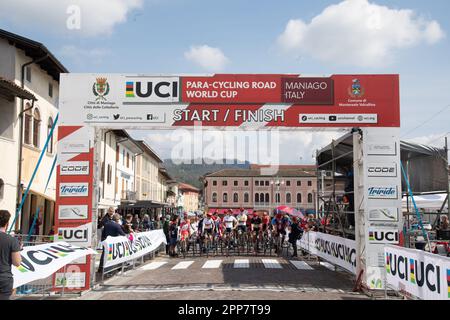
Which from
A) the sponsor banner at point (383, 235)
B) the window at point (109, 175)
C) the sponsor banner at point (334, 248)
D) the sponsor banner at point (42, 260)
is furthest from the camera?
the window at point (109, 175)

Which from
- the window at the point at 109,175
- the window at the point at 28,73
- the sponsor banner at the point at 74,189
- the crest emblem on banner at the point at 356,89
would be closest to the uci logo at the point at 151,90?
the sponsor banner at the point at 74,189

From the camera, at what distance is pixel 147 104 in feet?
35.2

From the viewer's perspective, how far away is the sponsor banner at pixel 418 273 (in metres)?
6.55

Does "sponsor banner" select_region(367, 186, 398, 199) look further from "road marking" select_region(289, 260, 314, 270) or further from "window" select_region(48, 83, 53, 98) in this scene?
"window" select_region(48, 83, 53, 98)

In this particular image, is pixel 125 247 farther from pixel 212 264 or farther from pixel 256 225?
pixel 256 225

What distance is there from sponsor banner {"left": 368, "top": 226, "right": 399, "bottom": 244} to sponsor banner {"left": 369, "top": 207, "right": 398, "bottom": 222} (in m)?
0.24

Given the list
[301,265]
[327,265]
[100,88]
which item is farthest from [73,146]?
[327,265]

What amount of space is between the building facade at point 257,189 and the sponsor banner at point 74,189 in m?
97.3

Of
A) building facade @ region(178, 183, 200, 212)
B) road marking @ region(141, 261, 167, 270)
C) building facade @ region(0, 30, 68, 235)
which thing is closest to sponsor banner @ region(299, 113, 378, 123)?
road marking @ region(141, 261, 167, 270)

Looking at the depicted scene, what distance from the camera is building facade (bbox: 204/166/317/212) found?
4262 inches

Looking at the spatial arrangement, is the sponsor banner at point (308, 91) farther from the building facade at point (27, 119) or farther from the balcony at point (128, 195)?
the balcony at point (128, 195)

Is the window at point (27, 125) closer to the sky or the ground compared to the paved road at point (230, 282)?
closer to the sky
